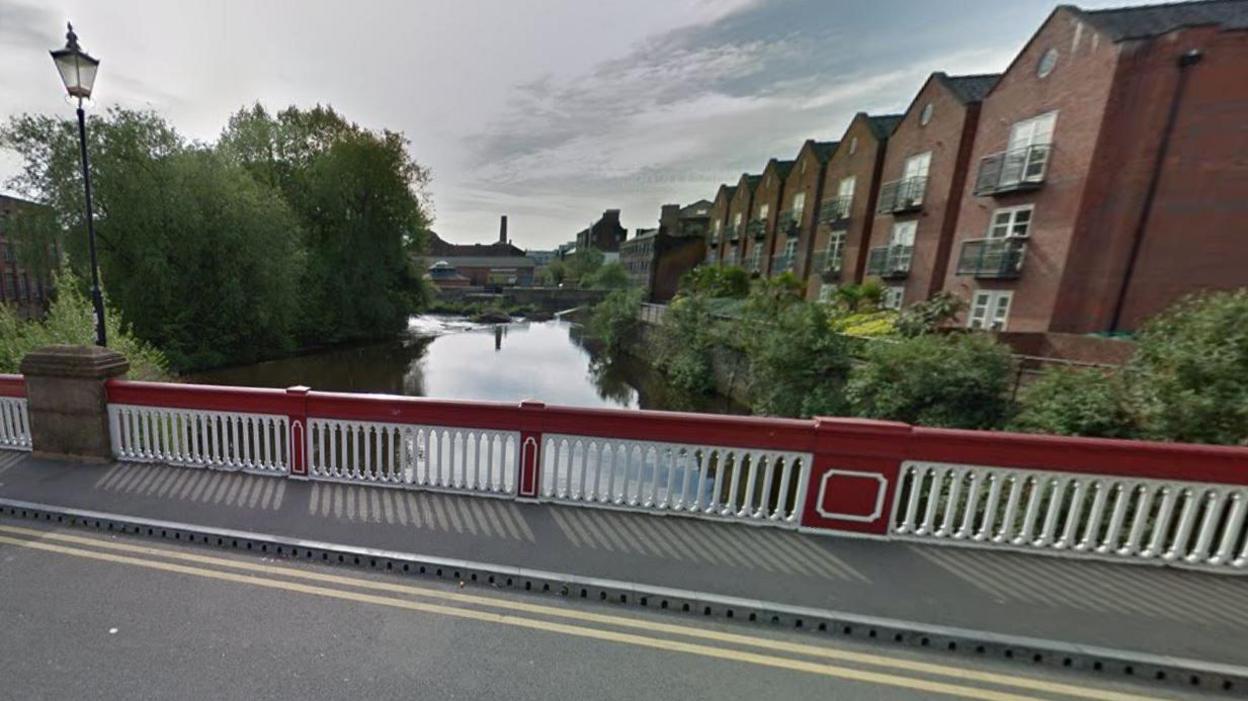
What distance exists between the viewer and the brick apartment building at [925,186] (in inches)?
749

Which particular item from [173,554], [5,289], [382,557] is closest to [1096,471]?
[382,557]

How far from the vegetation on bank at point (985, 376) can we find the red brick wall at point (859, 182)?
858 centimetres

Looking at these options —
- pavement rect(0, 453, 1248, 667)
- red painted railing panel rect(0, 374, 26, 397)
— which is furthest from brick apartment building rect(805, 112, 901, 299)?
red painted railing panel rect(0, 374, 26, 397)

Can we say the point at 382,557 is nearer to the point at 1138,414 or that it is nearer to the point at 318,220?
the point at 1138,414

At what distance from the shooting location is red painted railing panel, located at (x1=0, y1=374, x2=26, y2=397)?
531 centimetres

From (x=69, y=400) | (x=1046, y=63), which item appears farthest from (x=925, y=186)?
(x=69, y=400)

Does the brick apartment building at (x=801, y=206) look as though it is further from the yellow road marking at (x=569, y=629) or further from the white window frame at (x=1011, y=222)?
the yellow road marking at (x=569, y=629)

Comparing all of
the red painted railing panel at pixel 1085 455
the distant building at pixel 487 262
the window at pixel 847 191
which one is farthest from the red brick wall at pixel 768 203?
the distant building at pixel 487 262

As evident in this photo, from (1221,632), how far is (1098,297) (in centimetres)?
1496

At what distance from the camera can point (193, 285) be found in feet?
62.8

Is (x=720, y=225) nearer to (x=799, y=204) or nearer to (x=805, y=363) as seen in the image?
(x=799, y=204)

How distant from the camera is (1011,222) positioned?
16.1 m

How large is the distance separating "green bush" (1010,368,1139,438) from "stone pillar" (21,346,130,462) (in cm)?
1156

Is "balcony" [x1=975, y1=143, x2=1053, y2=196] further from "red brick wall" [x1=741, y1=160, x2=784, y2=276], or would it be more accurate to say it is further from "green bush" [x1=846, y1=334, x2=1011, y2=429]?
"red brick wall" [x1=741, y1=160, x2=784, y2=276]
